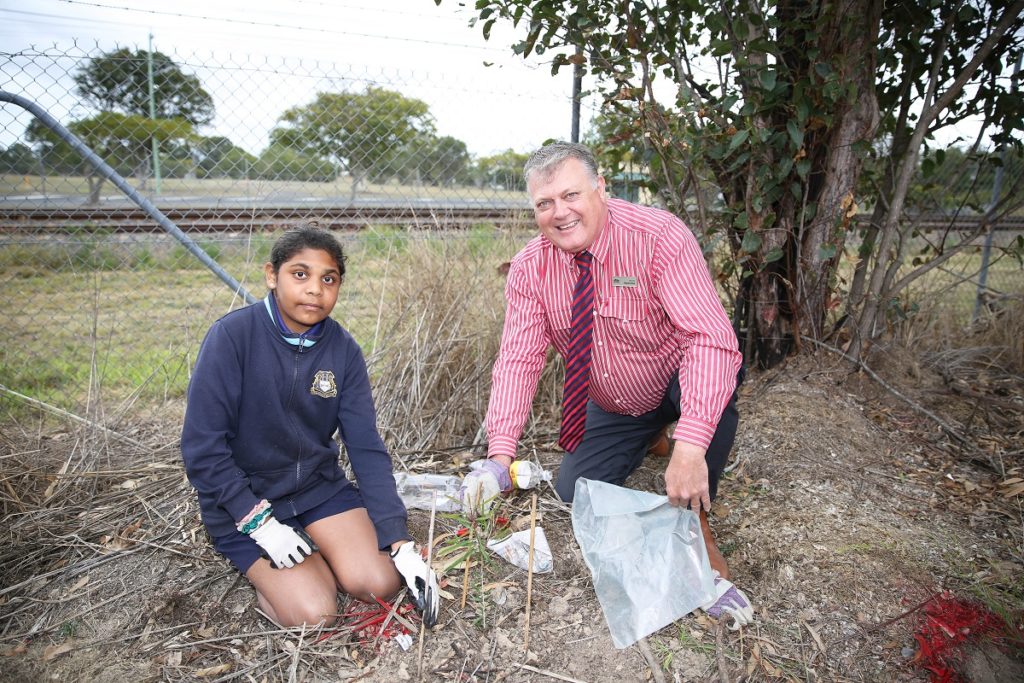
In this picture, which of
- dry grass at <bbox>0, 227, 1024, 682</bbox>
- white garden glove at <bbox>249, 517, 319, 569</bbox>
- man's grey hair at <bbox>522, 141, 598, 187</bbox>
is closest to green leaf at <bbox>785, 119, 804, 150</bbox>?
dry grass at <bbox>0, 227, 1024, 682</bbox>

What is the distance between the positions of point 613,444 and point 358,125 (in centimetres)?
396

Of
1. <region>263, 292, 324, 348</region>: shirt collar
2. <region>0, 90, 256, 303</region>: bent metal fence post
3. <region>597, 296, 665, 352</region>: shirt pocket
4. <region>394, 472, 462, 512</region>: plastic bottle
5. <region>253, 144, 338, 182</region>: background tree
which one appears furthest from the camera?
<region>253, 144, 338, 182</region>: background tree

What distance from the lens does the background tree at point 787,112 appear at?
306 cm

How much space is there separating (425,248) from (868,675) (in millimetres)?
2668

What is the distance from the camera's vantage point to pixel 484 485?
2.17m

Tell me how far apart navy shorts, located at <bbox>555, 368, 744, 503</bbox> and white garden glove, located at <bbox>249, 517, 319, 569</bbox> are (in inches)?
41.0

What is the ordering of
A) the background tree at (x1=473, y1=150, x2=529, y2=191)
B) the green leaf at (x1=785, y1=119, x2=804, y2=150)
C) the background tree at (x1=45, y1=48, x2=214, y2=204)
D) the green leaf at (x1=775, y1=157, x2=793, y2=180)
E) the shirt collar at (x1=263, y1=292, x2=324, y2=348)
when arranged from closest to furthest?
the shirt collar at (x1=263, y1=292, x2=324, y2=348)
the green leaf at (x1=785, y1=119, x2=804, y2=150)
the green leaf at (x1=775, y1=157, x2=793, y2=180)
the background tree at (x1=473, y1=150, x2=529, y2=191)
the background tree at (x1=45, y1=48, x2=214, y2=204)

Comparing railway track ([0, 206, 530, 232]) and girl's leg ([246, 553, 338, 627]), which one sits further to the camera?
railway track ([0, 206, 530, 232])

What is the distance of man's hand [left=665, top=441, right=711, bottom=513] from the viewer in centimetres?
198

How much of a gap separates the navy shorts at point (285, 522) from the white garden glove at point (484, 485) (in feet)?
1.57

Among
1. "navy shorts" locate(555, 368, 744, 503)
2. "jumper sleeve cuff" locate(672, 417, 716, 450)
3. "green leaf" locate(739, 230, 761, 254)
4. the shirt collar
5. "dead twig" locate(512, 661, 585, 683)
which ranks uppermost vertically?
"green leaf" locate(739, 230, 761, 254)

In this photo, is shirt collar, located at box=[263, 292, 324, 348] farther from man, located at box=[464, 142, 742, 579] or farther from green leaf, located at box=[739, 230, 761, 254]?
green leaf, located at box=[739, 230, 761, 254]

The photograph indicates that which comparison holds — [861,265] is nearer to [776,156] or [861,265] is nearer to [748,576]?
[776,156]

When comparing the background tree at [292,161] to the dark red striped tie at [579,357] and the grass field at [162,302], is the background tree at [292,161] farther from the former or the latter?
the dark red striped tie at [579,357]
